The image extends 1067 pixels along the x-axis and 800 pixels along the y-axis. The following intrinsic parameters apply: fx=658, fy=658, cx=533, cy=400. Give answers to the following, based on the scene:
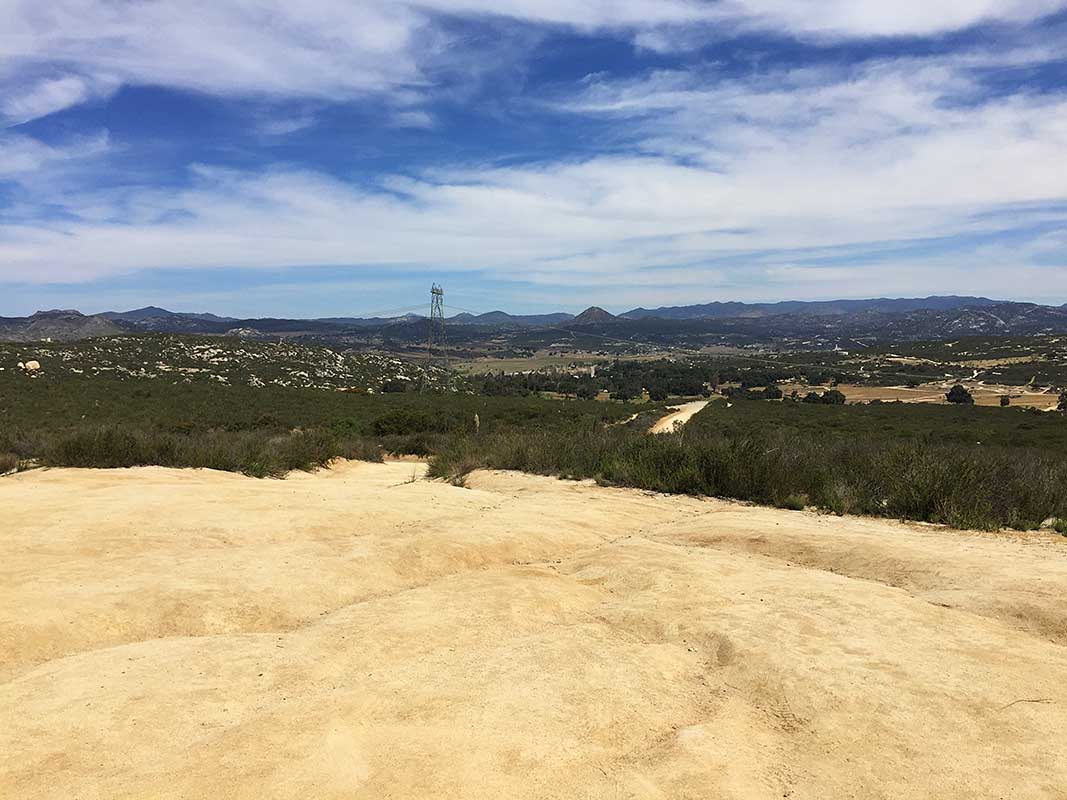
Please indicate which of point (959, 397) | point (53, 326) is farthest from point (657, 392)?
point (53, 326)

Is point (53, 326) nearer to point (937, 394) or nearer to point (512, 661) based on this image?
point (937, 394)

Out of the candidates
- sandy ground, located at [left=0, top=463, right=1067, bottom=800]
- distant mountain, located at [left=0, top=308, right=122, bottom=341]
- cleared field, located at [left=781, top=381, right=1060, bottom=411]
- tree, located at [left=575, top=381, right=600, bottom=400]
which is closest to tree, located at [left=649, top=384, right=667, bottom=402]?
tree, located at [left=575, top=381, right=600, bottom=400]

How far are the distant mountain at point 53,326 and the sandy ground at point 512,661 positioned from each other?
5740 inches

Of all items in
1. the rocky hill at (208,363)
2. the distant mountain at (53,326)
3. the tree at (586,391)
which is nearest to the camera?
the rocky hill at (208,363)

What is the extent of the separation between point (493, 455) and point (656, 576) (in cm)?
1122

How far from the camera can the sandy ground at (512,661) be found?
3494 mm

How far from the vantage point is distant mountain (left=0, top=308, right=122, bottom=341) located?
135m

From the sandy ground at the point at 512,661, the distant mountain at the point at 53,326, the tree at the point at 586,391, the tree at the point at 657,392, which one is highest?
the distant mountain at the point at 53,326

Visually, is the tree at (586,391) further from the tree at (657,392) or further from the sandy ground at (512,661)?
the sandy ground at (512,661)

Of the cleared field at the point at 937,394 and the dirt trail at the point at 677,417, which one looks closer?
the dirt trail at the point at 677,417

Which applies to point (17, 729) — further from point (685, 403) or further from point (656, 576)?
point (685, 403)

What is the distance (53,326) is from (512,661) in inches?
7267

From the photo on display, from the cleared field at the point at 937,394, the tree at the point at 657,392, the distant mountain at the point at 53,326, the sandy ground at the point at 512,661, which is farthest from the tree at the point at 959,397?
the distant mountain at the point at 53,326

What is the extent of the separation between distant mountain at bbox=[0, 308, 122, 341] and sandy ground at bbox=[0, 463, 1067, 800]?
145792 mm
